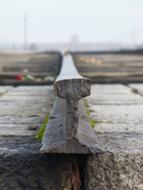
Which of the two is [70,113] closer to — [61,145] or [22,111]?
[61,145]

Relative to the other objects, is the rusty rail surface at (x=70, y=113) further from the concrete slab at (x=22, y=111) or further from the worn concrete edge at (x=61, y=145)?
the concrete slab at (x=22, y=111)

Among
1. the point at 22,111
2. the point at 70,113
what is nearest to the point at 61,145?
the point at 70,113

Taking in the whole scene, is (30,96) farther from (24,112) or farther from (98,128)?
(98,128)

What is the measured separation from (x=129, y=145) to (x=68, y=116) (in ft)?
1.31

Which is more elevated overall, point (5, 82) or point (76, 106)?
point (76, 106)

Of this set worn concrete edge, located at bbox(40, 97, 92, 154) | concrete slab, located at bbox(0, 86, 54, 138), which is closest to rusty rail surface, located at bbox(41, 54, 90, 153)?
worn concrete edge, located at bbox(40, 97, 92, 154)

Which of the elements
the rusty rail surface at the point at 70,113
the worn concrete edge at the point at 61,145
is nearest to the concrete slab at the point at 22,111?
the worn concrete edge at the point at 61,145

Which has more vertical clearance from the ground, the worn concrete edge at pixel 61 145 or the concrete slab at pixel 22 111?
the worn concrete edge at pixel 61 145

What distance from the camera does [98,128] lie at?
8.35 feet

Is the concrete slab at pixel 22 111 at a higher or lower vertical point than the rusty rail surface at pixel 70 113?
lower

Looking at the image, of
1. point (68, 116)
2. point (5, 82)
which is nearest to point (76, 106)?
point (68, 116)

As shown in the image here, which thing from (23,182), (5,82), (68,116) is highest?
(68,116)

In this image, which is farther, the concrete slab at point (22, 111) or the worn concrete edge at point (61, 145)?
the concrete slab at point (22, 111)

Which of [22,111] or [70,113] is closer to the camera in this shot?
[70,113]
